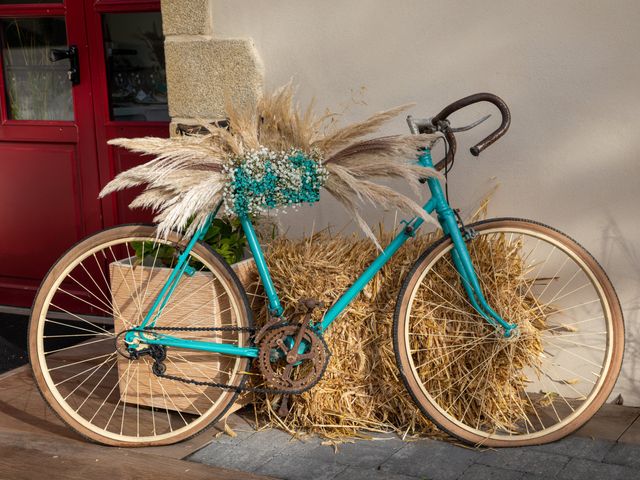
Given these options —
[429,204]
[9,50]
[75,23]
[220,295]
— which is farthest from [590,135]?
[9,50]

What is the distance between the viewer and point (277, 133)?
2975 mm

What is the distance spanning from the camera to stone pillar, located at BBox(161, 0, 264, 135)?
3.67 metres

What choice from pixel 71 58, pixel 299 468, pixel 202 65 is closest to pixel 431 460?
pixel 299 468

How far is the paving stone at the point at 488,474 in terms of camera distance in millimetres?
2746

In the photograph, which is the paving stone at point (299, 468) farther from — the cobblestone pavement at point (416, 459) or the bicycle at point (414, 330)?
the bicycle at point (414, 330)

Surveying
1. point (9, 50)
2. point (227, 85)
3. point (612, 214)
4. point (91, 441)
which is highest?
point (9, 50)

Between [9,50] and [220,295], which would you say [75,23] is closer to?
[9,50]

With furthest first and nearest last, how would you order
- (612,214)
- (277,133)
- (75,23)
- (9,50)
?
(9,50) → (75,23) → (612,214) → (277,133)

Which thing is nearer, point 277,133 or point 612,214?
point 277,133

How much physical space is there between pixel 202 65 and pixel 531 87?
53.2 inches

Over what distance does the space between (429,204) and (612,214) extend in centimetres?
69

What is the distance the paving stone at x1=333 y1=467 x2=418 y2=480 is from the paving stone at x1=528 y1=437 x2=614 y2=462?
0.48 meters

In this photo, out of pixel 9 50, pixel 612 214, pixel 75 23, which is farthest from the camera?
pixel 9 50

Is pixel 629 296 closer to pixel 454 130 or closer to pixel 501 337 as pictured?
pixel 501 337
